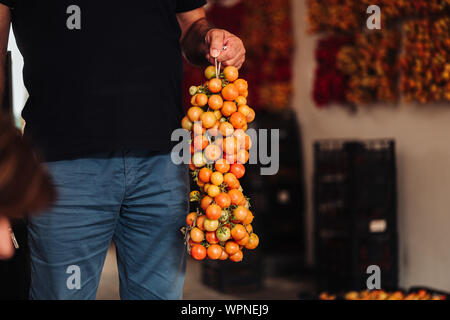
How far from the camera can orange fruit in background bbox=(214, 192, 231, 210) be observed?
125 cm

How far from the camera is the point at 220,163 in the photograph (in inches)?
50.5

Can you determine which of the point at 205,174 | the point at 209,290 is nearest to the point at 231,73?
the point at 205,174

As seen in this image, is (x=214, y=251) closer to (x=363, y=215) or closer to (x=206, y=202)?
(x=206, y=202)

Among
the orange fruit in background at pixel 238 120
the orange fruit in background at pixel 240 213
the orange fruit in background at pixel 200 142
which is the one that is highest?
the orange fruit in background at pixel 238 120

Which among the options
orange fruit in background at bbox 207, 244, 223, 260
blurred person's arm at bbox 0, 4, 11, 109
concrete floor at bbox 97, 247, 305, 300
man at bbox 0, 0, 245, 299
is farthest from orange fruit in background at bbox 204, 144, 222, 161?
concrete floor at bbox 97, 247, 305, 300

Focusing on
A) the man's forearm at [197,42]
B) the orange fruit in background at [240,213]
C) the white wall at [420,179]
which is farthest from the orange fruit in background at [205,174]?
the white wall at [420,179]

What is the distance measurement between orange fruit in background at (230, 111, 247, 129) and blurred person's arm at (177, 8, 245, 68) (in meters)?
0.14

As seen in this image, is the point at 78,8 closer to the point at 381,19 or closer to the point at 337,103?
the point at 381,19

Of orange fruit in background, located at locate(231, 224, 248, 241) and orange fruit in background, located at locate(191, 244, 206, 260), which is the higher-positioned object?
orange fruit in background, located at locate(231, 224, 248, 241)

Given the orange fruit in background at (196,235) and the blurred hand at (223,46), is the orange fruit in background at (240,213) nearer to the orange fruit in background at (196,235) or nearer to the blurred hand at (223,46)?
the orange fruit in background at (196,235)

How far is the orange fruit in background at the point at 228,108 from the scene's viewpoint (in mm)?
1289

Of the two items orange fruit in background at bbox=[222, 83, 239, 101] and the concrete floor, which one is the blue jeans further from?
the concrete floor

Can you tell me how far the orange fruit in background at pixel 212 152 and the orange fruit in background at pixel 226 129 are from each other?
0.04m

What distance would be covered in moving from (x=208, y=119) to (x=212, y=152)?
0.08 meters
